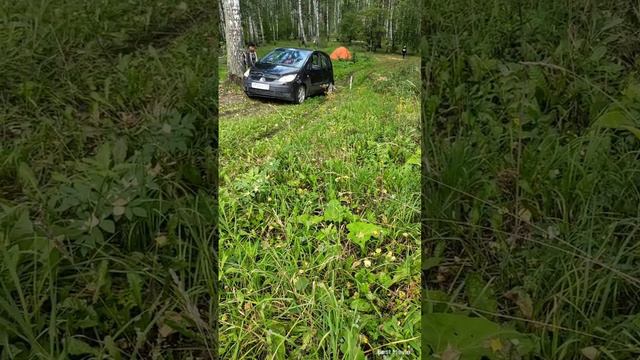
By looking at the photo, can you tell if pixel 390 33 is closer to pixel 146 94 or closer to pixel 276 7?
pixel 276 7

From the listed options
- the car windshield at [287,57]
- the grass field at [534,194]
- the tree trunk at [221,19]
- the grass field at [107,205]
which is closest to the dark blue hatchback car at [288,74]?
the car windshield at [287,57]

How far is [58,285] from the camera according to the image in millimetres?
1889

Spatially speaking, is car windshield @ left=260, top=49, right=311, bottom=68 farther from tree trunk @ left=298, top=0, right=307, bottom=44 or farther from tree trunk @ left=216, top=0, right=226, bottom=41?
tree trunk @ left=216, top=0, right=226, bottom=41

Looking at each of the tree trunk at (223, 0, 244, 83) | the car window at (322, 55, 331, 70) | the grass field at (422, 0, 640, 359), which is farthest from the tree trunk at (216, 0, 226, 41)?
the grass field at (422, 0, 640, 359)

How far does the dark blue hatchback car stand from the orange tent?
3 centimetres

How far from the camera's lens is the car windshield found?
66.0 inches

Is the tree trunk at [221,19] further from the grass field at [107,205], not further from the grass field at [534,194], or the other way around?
the grass field at [534,194]

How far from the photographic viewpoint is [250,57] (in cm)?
168

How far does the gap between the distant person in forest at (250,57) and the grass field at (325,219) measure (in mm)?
53

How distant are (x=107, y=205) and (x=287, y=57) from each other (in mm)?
997

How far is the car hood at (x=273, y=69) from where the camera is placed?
1.69m

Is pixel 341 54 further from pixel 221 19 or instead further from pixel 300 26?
pixel 221 19

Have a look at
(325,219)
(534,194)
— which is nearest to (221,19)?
(325,219)

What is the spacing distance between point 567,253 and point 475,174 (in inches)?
23.6
